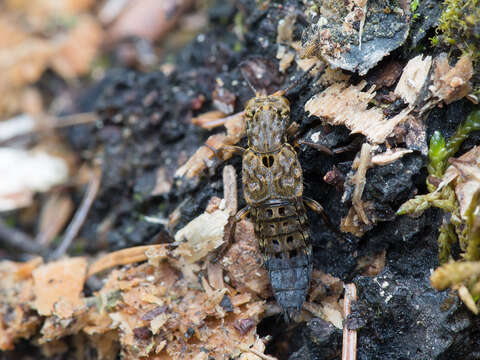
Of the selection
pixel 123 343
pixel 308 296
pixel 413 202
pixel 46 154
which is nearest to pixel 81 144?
pixel 46 154

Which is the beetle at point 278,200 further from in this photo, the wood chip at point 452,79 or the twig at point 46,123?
the twig at point 46,123

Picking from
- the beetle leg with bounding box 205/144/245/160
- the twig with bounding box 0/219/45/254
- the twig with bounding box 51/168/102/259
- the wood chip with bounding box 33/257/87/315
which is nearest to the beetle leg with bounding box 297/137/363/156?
the beetle leg with bounding box 205/144/245/160

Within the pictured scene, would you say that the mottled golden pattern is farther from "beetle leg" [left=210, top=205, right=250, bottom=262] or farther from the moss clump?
the moss clump

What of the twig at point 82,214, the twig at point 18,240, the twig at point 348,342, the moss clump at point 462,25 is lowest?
the twig at point 18,240

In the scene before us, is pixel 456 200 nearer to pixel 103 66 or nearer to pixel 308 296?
pixel 308 296

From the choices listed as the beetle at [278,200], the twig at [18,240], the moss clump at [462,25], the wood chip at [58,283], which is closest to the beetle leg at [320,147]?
the beetle at [278,200]

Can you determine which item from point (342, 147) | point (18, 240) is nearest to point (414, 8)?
point (342, 147)
